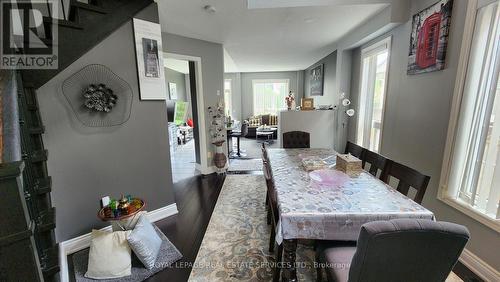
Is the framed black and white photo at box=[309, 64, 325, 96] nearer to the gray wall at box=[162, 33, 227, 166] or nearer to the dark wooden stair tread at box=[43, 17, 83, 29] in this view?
the gray wall at box=[162, 33, 227, 166]

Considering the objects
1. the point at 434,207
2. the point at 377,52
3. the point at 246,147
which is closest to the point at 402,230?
the point at 434,207

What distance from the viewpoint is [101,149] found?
2047 mm

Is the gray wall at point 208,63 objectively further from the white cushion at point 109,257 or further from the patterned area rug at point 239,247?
the white cushion at point 109,257

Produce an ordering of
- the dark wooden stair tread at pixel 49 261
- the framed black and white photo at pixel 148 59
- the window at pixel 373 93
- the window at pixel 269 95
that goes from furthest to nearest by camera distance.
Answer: the window at pixel 269 95, the window at pixel 373 93, the framed black and white photo at pixel 148 59, the dark wooden stair tread at pixel 49 261

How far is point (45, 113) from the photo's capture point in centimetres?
176

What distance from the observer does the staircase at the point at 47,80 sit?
1369 millimetres

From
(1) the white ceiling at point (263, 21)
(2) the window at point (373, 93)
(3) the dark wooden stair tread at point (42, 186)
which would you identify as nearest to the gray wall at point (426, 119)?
(2) the window at point (373, 93)

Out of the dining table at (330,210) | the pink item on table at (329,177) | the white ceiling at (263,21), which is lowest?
the dining table at (330,210)

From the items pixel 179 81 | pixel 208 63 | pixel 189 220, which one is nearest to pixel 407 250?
pixel 189 220

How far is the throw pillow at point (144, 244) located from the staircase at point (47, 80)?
486mm

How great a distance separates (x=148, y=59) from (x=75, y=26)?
2.43ft

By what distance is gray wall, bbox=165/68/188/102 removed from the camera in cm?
700

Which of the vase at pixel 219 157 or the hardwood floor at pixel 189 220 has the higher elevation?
the vase at pixel 219 157

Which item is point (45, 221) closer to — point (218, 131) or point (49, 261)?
point (49, 261)
